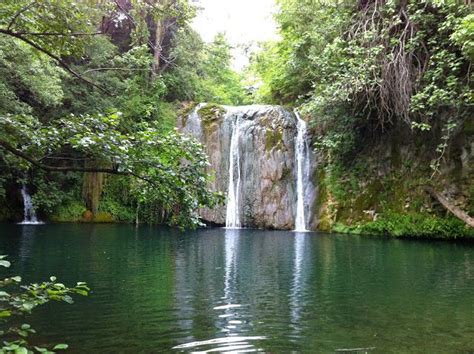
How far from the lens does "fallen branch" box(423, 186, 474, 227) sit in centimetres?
1355

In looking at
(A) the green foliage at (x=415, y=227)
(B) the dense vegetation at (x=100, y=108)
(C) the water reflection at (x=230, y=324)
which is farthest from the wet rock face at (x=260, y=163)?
(C) the water reflection at (x=230, y=324)

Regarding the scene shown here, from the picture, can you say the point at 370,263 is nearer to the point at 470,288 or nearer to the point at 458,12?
the point at 470,288

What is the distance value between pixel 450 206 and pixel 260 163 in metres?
8.22

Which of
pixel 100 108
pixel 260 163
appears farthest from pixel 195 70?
pixel 100 108

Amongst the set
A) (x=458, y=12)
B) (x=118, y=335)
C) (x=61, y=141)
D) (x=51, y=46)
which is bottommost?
(x=118, y=335)

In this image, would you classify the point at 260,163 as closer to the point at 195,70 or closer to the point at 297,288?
the point at 195,70

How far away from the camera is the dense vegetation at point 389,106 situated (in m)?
13.2

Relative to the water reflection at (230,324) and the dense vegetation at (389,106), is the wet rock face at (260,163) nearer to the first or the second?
the dense vegetation at (389,106)

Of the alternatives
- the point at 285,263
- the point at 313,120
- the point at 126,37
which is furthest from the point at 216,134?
the point at 285,263

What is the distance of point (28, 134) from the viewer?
358 cm

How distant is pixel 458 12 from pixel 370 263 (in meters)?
7.44

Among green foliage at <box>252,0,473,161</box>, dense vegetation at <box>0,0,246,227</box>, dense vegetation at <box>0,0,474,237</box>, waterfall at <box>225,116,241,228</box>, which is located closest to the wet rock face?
waterfall at <box>225,116,241,228</box>

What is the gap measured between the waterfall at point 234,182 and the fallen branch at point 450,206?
7945 mm

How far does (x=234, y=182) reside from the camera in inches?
797
